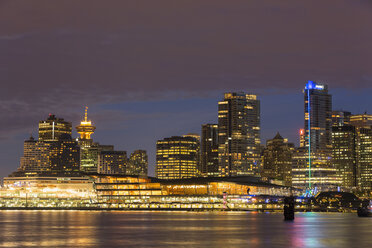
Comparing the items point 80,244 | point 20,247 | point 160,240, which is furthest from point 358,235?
point 20,247

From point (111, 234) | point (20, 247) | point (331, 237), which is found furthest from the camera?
point (111, 234)

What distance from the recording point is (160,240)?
5379 inches

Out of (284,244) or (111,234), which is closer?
(284,244)

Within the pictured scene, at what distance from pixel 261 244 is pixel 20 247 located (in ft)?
133

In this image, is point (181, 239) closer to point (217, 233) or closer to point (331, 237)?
point (217, 233)

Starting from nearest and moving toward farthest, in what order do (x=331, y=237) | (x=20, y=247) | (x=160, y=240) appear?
(x=20, y=247), (x=160, y=240), (x=331, y=237)

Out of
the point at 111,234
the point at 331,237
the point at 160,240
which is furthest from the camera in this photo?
the point at 111,234

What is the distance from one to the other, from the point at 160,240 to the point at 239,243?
15548 mm

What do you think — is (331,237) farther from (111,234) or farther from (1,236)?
(1,236)

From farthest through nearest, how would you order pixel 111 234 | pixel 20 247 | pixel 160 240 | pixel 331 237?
1. pixel 111 234
2. pixel 331 237
3. pixel 160 240
4. pixel 20 247

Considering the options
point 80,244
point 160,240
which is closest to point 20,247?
point 80,244

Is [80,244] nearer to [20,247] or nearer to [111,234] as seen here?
[20,247]

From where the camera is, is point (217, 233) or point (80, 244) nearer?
point (80, 244)

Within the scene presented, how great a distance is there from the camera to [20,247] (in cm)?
12244
